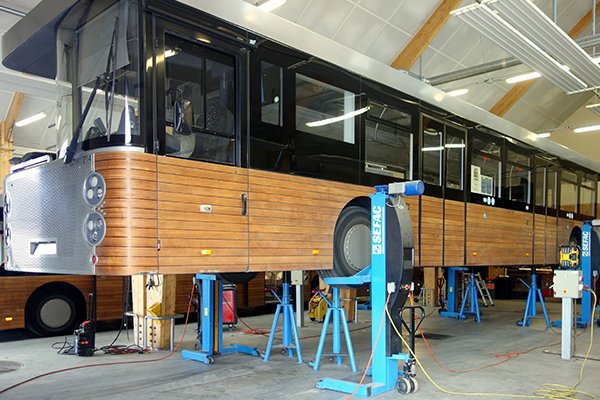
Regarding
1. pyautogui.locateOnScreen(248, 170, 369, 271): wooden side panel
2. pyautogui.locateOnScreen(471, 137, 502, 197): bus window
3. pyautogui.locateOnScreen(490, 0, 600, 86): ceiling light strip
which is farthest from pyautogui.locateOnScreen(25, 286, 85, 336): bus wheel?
pyautogui.locateOnScreen(490, 0, 600, 86): ceiling light strip

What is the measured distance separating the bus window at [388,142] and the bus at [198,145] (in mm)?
23

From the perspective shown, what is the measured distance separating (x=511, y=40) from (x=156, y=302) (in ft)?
20.2

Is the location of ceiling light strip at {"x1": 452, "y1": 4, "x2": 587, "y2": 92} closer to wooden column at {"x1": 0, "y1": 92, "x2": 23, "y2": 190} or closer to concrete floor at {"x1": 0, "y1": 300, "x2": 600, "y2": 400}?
concrete floor at {"x1": 0, "y1": 300, "x2": 600, "y2": 400}

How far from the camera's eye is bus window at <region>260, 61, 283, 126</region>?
14.8ft

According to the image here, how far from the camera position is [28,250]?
4227mm

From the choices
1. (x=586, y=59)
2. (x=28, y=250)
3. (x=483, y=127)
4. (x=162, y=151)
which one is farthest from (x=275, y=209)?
(x=586, y=59)

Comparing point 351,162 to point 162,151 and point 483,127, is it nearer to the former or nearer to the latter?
point 162,151

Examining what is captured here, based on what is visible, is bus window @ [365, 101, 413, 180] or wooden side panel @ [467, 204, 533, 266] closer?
bus window @ [365, 101, 413, 180]

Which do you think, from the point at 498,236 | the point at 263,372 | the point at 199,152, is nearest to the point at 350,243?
the point at 263,372

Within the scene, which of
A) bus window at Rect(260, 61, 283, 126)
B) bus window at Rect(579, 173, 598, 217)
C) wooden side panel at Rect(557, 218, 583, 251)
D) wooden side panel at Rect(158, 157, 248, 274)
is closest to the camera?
wooden side panel at Rect(158, 157, 248, 274)

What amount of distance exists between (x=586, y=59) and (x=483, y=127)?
169cm

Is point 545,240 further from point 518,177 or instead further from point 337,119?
point 337,119

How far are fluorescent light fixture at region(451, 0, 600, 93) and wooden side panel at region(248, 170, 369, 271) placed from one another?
2789 millimetres

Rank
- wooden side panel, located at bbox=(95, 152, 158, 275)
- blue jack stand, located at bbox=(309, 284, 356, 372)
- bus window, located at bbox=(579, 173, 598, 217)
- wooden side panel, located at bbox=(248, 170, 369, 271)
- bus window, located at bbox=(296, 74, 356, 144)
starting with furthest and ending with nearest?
bus window, located at bbox=(579, 173, 598, 217) → blue jack stand, located at bbox=(309, 284, 356, 372) → bus window, located at bbox=(296, 74, 356, 144) → wooden side panel, located at bbox=(248, 170, 369, 271) → wooden side panel, located at bbox=(95, 152, 158, 275)
